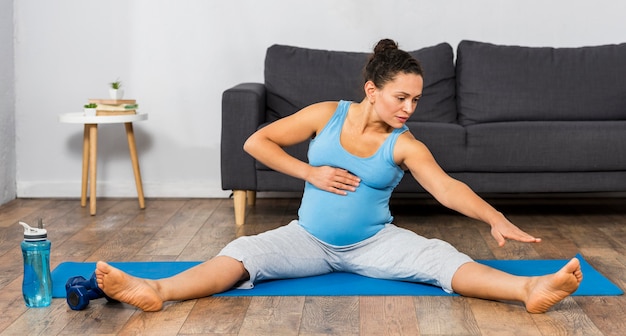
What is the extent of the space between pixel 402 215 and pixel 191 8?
5.12ft

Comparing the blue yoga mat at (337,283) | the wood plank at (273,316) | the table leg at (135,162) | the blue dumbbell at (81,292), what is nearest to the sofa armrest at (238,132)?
the table leg at (135,162)

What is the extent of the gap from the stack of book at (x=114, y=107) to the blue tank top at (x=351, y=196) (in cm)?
177

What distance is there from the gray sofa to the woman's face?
1.27 m

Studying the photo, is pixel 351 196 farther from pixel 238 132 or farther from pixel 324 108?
pixel 238 132

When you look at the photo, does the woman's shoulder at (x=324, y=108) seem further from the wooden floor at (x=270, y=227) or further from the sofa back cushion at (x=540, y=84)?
the sofa back cushion at (x=540, y=84)

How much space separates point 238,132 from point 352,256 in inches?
51.2

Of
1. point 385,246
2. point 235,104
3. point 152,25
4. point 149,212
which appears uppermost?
point 152,25

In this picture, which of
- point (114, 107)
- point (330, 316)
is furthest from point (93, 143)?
point (330, 316)

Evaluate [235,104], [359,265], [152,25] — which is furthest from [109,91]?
[359,265]

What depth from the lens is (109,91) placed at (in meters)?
4.52

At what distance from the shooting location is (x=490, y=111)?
4273 millimetres

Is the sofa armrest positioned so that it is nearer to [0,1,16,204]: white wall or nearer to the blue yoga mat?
the blue yoga mat

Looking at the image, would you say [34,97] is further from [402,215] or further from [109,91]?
[402,215]

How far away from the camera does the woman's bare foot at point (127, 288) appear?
7.78 ft
